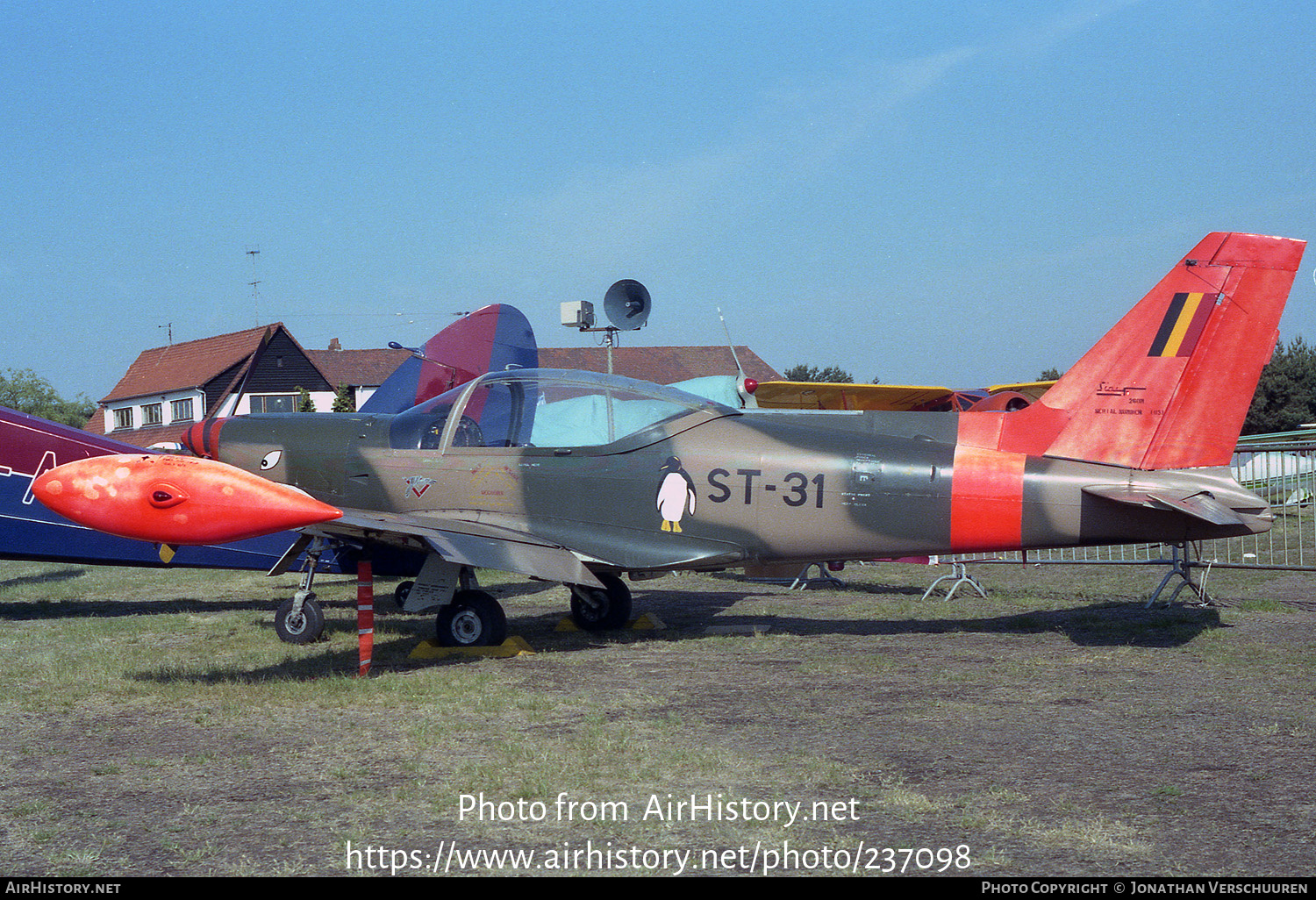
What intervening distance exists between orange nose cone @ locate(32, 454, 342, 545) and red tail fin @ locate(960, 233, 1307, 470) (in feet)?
18.9

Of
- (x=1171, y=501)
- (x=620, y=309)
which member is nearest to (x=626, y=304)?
(x=620, y=309)

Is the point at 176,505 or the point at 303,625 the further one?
the point at 303,625

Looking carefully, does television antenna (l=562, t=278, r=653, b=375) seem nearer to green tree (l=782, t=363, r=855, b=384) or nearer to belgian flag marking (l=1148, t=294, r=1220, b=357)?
belgian flag marking (l=1148, t=294, r=1220, b=357)

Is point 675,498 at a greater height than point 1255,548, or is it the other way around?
point 675,498

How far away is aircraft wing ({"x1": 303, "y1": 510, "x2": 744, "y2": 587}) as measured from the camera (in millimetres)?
7898

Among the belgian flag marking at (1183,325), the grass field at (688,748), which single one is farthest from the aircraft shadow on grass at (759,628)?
the belgian flag marking at (1183,325)

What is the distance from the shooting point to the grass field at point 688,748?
160 inches

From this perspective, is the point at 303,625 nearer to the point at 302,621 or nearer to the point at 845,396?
the point at 302,621

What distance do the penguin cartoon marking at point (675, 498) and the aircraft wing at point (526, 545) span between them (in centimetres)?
17

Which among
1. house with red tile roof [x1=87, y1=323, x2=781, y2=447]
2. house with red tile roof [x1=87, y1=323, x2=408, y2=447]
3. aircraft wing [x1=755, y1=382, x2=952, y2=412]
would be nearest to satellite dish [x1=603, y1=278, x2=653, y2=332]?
aircraft wing [x1=755, y1=382, x2=952, y2=412]

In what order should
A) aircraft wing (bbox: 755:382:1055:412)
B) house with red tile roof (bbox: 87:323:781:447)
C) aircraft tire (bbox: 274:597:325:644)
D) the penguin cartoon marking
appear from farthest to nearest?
house with red tile roof (bbox: 87:323:781:447)
aircraft wing (bbox: 755:382:1055:412)
aircraft tire (bbox: 274:597:325:644)
the penguin cartoon marking

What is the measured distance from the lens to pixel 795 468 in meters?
8.63

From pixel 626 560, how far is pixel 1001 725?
3629 mm

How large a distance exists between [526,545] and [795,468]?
2.34m
